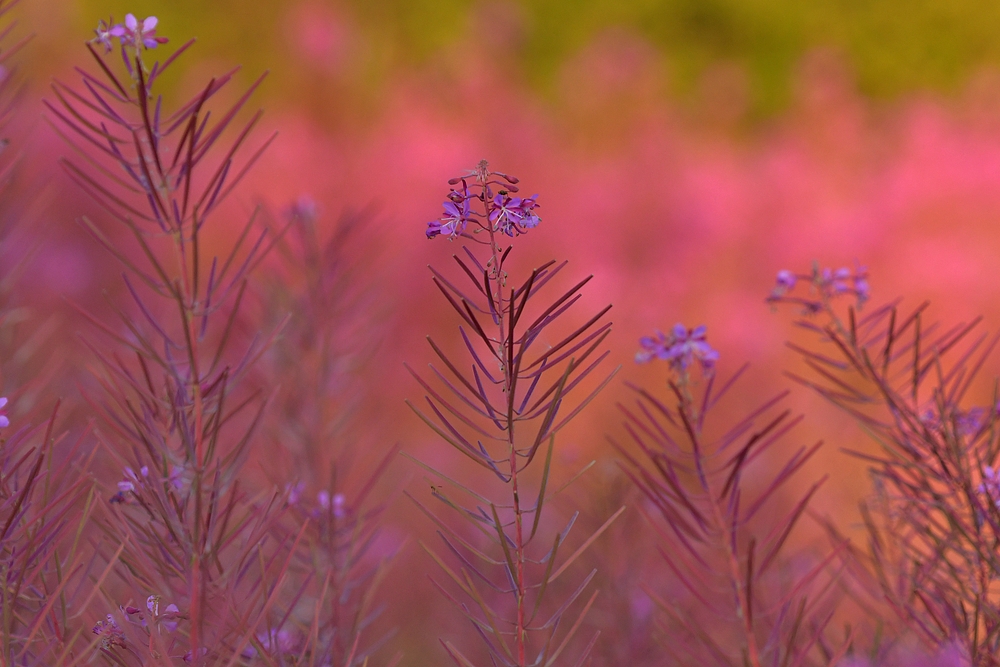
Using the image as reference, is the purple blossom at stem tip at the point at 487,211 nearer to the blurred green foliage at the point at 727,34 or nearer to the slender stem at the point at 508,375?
the slender stem at the point at 508,375

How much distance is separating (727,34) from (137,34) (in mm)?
4547

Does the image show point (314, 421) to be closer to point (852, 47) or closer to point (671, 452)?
point (671, 452)

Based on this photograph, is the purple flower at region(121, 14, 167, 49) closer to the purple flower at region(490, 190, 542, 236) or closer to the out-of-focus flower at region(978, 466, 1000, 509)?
the purple flower at region(490, 190, 542, 236)

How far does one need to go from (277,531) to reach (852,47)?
4576 mm

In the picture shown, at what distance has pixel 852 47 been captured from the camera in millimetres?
4336

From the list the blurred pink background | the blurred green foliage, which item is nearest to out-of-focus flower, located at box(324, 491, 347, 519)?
the blurred pink background

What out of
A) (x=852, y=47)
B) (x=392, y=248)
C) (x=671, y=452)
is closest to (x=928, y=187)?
(x=852, y=47)

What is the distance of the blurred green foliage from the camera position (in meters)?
4.14

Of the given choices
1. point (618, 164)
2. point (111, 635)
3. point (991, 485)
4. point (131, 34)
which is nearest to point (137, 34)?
point (131, 34)

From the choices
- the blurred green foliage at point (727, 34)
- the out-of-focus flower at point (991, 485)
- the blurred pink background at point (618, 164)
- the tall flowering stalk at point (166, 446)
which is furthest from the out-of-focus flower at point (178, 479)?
the blurred green foliage at point (727, 34)

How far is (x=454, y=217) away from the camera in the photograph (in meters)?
0.41

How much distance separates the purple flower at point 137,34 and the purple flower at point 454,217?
173mm

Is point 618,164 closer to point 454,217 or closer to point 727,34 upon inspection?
point 727,34

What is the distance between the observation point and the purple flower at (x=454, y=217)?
0.40 metres
